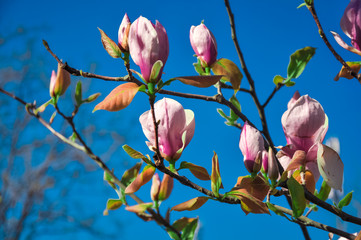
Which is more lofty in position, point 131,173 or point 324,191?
point 131,173

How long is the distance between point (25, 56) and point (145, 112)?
5028 mm

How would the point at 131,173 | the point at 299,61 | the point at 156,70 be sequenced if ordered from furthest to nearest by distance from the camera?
1. the point at 299,61
2. the point at 131,173
3. the point at 156,70

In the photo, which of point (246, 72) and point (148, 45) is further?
point (246, 72)

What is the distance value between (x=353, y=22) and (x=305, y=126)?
13cm

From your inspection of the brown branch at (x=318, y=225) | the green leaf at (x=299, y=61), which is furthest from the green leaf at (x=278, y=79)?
the brown branch at (x=318, y=225)

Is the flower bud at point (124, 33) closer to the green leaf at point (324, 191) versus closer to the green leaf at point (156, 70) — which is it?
the green leaf at point (156, 70)

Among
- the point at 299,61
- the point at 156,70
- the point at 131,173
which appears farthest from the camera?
the point at 299,61

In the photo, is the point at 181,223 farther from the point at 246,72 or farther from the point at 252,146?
the point at 246,72

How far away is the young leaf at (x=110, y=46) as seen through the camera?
1.21ft

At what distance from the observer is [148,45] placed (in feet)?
1.09

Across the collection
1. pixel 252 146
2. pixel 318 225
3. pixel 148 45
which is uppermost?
pixel 148 45

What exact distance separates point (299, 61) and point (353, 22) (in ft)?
0.42

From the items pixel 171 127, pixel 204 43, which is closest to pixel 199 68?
pixel 204 43

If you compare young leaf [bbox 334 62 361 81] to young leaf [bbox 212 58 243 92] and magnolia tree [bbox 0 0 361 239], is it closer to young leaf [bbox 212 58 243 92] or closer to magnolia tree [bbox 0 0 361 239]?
magnolia tree [bbox 0 0 361 239]
